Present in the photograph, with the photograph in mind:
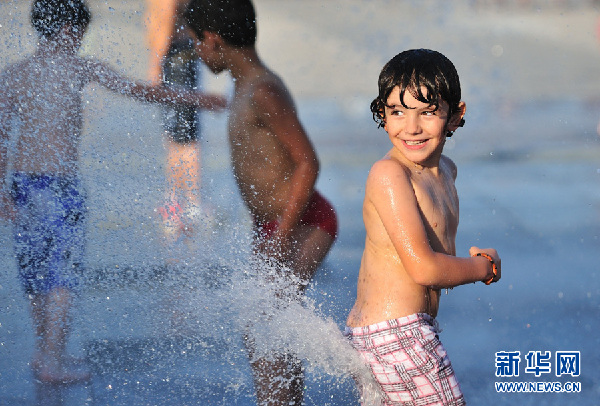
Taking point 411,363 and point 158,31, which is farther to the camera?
point 158,31

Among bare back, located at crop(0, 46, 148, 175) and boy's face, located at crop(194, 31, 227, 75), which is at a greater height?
boy's face, located at crop(194, 31, 227, 75)

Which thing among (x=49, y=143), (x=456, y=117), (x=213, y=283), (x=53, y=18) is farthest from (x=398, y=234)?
(x=53, y=18)

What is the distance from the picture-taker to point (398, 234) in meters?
1.81

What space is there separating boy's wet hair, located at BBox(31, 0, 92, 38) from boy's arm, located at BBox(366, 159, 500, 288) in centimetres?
140

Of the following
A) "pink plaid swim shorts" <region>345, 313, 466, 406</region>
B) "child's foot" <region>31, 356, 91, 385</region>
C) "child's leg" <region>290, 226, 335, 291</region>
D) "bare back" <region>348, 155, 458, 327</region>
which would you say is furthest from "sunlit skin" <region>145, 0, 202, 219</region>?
"pink plaid swim shorts" <region>345, 313, 466, 406</region>

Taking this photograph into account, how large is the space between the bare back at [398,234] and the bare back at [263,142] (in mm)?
672

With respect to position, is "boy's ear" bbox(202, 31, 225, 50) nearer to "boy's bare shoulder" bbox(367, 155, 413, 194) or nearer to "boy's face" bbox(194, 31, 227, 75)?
"boy's face" bbox(194, 31, 227, 75)

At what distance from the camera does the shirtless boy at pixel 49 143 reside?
263cm

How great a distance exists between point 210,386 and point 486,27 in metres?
9.88

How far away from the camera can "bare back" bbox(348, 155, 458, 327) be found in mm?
1812

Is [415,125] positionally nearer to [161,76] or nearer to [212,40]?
[212,40]

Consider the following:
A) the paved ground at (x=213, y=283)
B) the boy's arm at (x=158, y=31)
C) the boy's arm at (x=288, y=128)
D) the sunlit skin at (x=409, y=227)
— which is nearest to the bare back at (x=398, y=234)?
the sunlit skin at (x=409, y=227)

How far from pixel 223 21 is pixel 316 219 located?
791 mm

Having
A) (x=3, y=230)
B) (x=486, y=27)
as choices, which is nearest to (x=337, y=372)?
(x=3, y=230)
